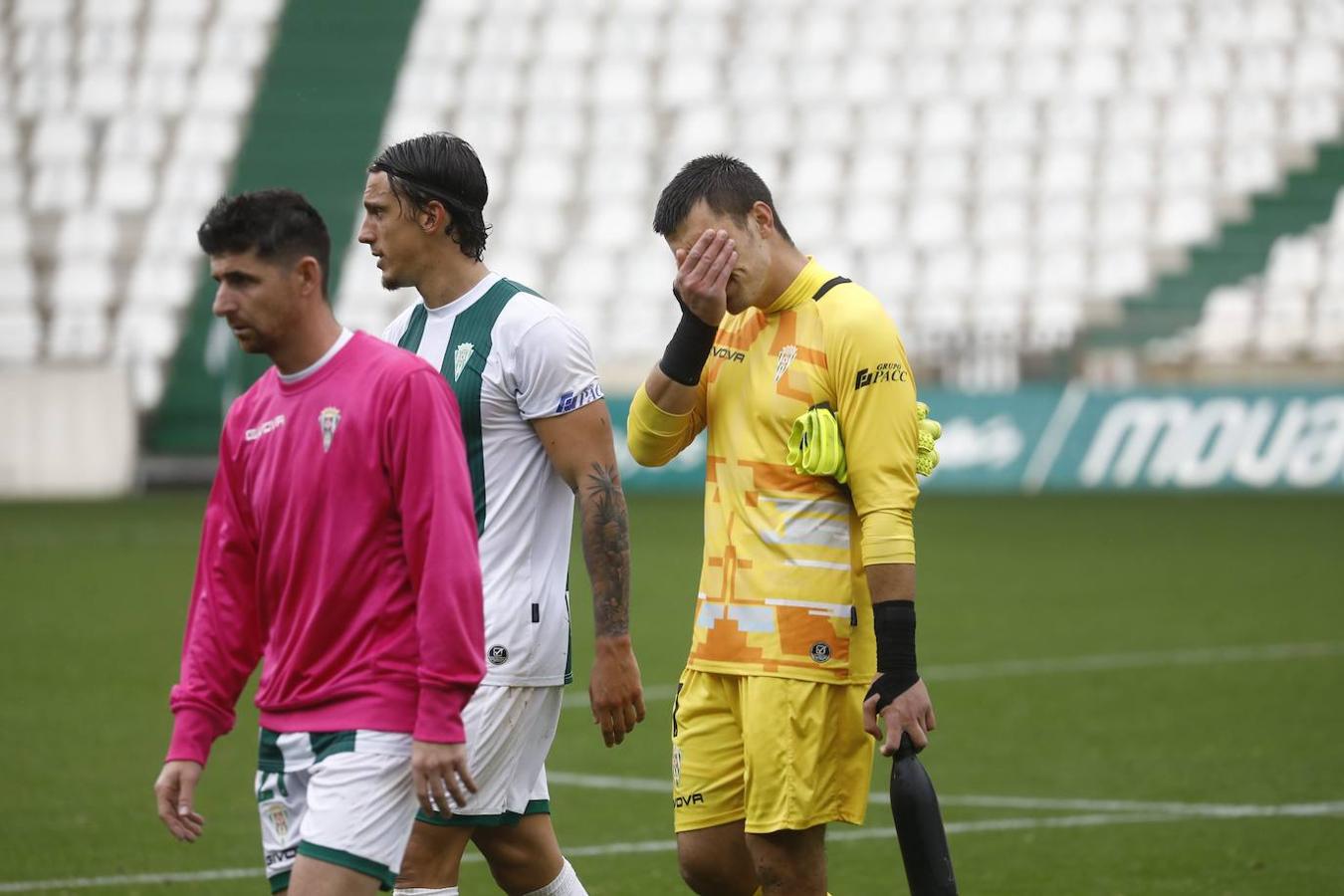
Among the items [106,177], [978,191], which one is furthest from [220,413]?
[978,191]

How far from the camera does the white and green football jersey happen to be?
15.1ft

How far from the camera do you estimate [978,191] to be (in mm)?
31062

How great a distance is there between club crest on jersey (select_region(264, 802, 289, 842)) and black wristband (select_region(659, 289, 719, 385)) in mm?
1444

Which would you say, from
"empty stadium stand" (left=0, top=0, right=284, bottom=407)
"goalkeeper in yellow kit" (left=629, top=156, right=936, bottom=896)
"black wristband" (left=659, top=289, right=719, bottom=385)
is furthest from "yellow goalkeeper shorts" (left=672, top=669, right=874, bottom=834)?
"empty stadium stand" (left=0, top=0, right=284, bottom=407)

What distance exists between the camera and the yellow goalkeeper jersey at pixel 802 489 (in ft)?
14.8

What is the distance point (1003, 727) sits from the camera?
9789 millimetres

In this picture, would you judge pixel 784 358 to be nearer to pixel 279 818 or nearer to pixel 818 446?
pixel 818 446

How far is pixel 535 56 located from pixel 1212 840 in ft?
91.5

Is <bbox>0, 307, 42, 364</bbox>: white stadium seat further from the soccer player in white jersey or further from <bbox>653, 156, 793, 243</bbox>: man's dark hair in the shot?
<bbox>653, 156, 793, 243</bbox>: man's dark hair

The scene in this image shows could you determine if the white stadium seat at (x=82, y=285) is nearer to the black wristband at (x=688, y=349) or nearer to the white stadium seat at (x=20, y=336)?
the white stadium seat at (x=20, y=336)

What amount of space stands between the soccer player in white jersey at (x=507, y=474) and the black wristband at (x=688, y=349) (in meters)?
0.19

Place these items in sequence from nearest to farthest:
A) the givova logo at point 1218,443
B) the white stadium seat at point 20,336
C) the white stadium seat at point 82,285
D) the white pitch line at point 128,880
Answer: the white pitch line at point 128,880 < the givova logo at point 1218,443 < the white stadium seat at point 20,336 < the white stadium seat at point 82,285

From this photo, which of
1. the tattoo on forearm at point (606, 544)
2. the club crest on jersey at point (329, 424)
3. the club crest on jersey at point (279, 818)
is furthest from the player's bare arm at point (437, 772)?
the tattoo on forearm at point (606, 544)

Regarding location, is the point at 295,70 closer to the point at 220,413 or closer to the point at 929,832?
the point at 220,413
